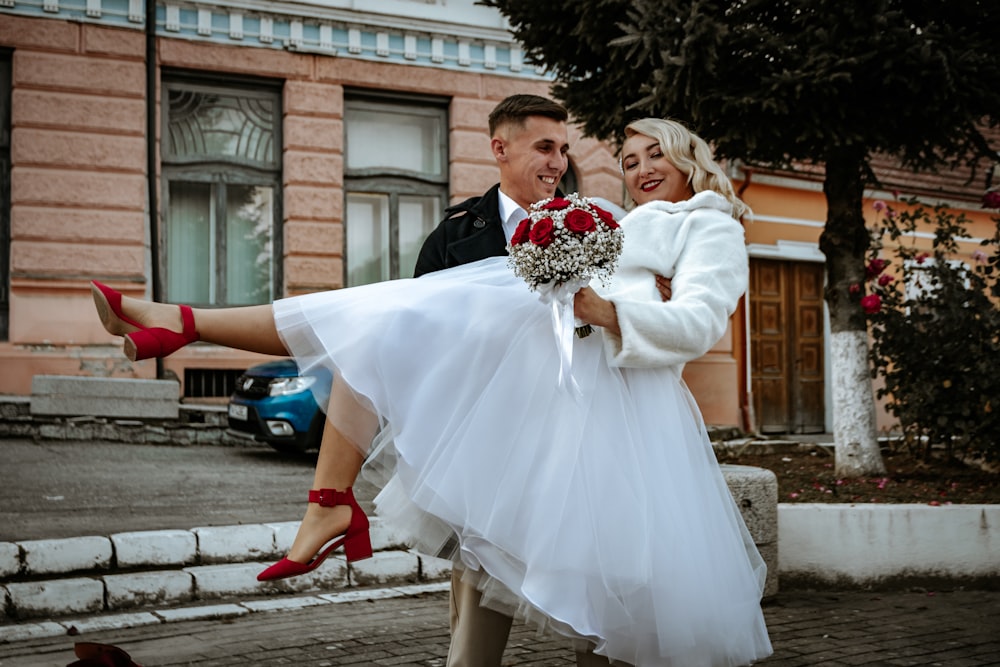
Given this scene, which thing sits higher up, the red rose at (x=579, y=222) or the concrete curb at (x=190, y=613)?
the red rose at (x=579, y=222)

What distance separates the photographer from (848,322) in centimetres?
808

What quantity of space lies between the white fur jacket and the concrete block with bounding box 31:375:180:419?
9612 mm

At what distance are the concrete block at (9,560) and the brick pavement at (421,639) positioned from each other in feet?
2.61

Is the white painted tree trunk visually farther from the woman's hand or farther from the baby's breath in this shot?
the baby's breath

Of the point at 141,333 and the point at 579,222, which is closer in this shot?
the point at 579,222

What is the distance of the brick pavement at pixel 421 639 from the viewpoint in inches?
176

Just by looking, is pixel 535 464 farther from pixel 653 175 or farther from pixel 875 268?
pixel 875 268

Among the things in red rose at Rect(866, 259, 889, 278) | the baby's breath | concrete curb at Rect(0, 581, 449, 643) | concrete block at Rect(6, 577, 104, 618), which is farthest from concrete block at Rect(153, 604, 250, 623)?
red rose at Rect(866, 259, 889, 278)

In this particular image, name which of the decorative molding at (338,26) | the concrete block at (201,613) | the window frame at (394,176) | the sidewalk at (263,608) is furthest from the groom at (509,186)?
the window frame at (394,176)

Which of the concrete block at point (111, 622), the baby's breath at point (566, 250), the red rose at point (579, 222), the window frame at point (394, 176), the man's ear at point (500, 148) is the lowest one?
the concrete block at point (111, 622)

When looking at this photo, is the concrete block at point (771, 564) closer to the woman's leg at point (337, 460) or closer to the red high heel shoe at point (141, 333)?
the woman's leg at point (337, 460)

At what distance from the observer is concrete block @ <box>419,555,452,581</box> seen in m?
6.18

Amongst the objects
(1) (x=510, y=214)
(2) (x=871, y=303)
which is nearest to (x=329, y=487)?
(1) (x=510, y=214)

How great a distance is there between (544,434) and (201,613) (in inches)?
127
